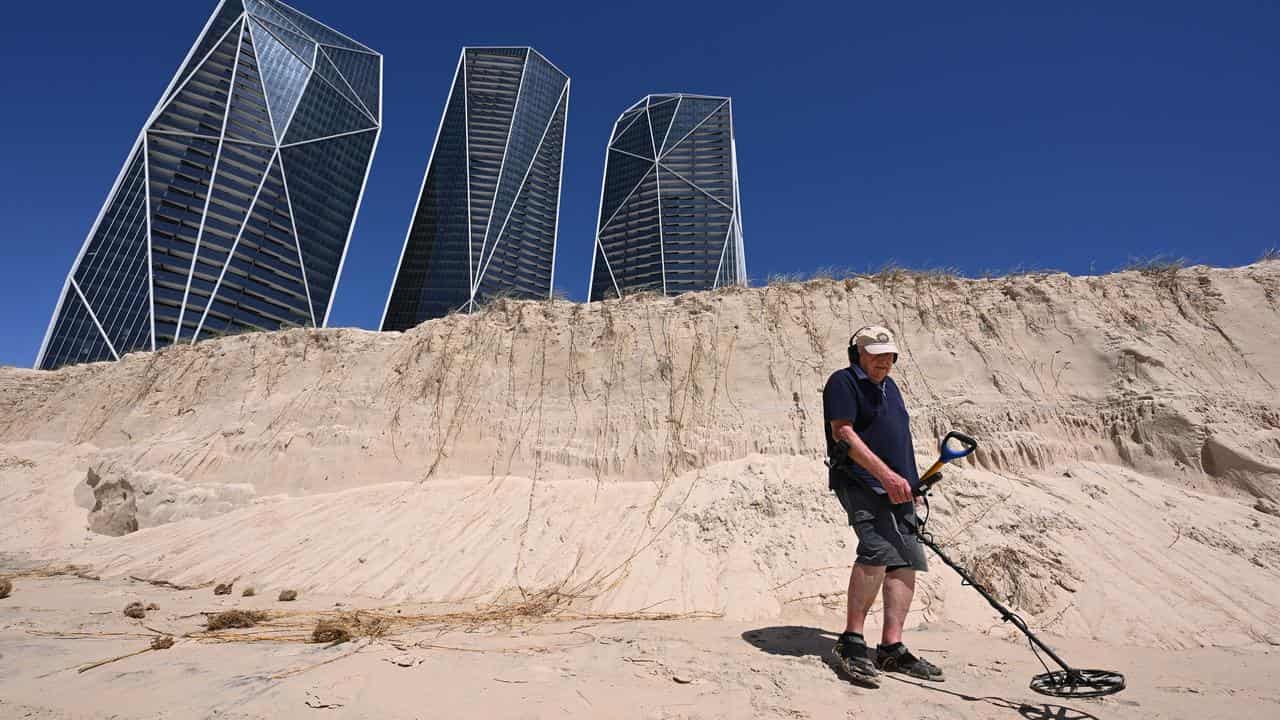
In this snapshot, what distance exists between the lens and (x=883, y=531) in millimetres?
2945

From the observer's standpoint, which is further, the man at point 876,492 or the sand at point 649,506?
the man at point 876,492

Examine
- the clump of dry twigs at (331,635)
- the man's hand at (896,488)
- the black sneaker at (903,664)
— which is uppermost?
the man's hand at (896,488)

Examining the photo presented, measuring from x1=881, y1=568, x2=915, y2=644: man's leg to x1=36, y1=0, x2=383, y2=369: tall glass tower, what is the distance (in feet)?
180

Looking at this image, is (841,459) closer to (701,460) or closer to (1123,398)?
(701,460)

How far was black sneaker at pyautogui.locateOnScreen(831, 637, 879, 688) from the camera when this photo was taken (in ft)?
8.29

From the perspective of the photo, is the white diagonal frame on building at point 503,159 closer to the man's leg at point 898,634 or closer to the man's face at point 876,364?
the man's face at point 876,364

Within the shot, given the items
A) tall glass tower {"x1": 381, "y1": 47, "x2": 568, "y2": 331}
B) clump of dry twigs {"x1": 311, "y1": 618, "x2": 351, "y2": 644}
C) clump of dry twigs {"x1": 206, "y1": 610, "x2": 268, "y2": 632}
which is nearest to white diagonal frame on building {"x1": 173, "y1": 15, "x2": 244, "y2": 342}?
tall glass tower {"x1": 381, "y1": 47, "x2": 568, "y2": 331}

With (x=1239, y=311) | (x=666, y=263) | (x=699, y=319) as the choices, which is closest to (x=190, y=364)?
(x=699, y=319)

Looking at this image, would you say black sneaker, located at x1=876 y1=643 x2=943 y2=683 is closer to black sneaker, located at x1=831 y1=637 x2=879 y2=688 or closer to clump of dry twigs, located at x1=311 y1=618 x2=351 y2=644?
black sneaker, located at x1=831 y1=637 x2=879 y2=688

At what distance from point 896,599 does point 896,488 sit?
657 mm

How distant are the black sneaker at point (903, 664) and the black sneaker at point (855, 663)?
210mm

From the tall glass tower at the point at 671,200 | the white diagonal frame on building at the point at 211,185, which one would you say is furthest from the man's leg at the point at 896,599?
the tall glass tower at the point at 671,200

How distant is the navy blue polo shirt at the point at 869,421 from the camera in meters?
3.02

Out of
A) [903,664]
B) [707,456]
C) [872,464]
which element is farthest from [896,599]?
[707,456]
